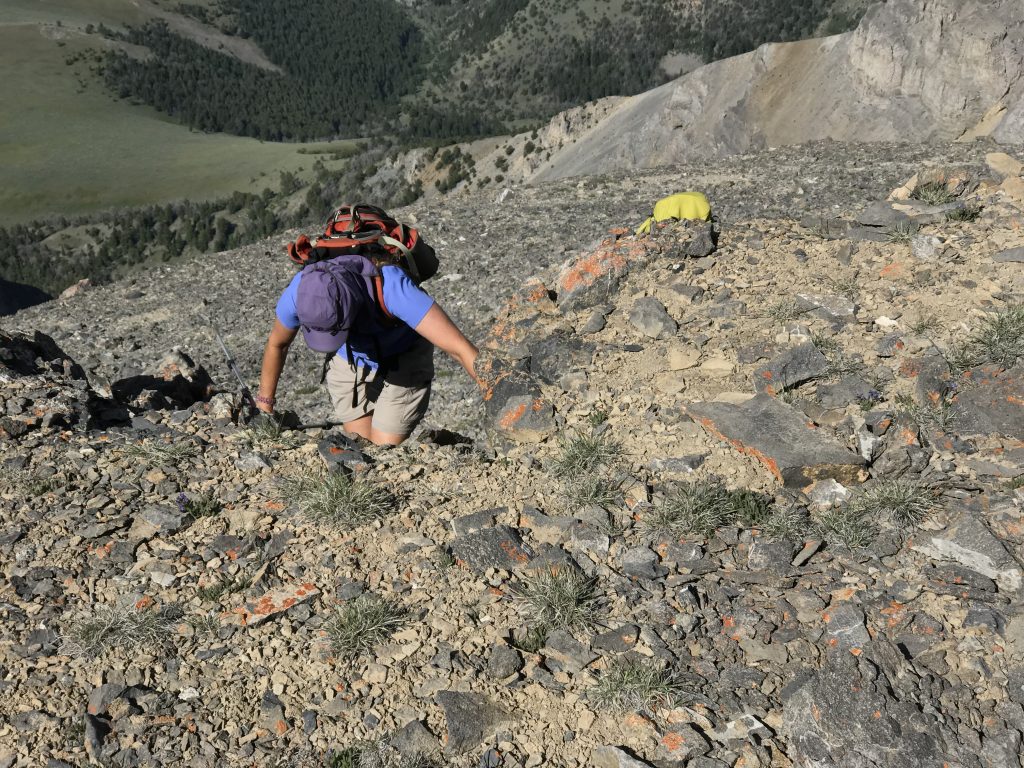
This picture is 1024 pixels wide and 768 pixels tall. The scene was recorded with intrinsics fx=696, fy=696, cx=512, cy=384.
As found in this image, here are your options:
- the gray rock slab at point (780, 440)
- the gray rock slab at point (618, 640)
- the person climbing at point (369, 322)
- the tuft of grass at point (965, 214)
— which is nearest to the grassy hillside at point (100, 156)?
the person climbing at point (369, 322)

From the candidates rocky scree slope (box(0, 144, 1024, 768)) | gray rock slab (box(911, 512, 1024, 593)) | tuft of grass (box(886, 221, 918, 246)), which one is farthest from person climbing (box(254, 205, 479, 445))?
tuft of grass (box(886, 221, 918, 246))

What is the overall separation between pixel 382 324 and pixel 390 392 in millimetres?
795

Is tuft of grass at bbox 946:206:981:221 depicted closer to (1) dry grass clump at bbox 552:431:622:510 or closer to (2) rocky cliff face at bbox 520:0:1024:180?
(1) dry grass clump at bbox 552:431:622:510

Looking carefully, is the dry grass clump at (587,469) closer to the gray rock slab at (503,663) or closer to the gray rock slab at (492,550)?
the gray rock slab at (492,550)

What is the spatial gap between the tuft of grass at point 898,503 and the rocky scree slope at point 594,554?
2 centimetres

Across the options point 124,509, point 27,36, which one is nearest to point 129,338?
point 124,509

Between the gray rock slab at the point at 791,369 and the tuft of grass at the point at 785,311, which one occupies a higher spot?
the tuft of grass at the point at 785,311

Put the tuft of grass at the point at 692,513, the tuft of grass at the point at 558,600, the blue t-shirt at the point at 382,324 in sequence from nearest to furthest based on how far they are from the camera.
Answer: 1. the tuft of grass at the point at 558,600
2. the tuft of grass at the point at 692,513
3. the blue t-shirt at the point at 382,324

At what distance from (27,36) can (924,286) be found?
190260mm

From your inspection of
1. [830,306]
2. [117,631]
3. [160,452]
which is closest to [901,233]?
[830,306]

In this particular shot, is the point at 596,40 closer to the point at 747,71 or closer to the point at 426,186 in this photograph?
the point at 426,186

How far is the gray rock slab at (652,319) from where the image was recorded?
5.77 meters

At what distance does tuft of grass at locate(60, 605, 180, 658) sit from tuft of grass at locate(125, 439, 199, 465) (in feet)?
4.42

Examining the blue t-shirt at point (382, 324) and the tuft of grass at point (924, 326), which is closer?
the blue t-shirt at point (382, 324)
